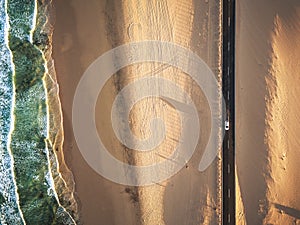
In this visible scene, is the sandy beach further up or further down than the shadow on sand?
further up

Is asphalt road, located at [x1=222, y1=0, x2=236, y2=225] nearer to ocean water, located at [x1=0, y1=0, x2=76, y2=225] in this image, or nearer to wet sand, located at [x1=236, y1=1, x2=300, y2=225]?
wet sand, located at [x1=236, y1=1, x2=300, y2=225]

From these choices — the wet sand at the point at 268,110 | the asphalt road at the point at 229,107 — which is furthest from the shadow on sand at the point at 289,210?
the asphalt road at the point at 229,107

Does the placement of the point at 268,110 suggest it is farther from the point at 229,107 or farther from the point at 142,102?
the point at 142,102

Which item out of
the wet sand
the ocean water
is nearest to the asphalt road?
the wet sand

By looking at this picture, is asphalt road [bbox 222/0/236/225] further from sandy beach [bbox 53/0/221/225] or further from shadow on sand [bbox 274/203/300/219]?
shadow on sand [bbox 274/203/300/219]

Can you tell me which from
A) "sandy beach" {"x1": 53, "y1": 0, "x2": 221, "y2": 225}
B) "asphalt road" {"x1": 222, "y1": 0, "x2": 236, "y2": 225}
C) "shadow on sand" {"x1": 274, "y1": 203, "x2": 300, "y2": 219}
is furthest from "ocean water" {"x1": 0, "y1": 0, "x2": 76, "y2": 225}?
"shadow on sand" {"x1": 274, "y1": 203, "x2": 300, "y2": 219}

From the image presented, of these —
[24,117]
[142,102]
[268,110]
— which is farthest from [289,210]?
[24,117]

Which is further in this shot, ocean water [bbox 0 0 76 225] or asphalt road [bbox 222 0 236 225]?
asphalt road [bbox 222 0 236 225]

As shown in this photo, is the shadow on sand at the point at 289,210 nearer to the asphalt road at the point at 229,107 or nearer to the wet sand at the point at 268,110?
the wet sand at the point at 268,110
